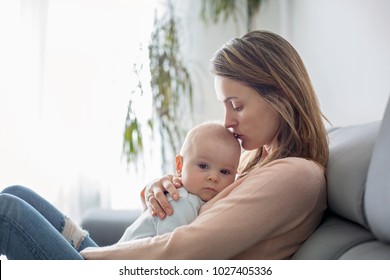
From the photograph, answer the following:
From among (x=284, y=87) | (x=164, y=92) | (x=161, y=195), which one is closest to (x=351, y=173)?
(x=284, y=87)

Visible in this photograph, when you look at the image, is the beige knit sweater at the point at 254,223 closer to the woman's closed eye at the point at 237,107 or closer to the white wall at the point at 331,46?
the woman's closed eye at the point at 237,107

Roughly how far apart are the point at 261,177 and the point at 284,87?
249 millimetres

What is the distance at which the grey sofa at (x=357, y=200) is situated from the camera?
3.00ft

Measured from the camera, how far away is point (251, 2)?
3246mm

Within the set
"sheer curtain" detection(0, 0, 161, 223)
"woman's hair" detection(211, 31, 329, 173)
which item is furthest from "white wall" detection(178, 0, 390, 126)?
"woman's hair" detection(211, 31, 329, 173)

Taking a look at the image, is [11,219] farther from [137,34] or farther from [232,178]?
[137,34]

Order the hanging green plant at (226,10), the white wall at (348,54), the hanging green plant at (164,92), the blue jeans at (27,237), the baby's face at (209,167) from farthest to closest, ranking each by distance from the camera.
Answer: the hanging green plant at (226,10) < the hanging green plant at (164,92) < the white wall at (348,54) < the baby's face at (209,167) < the blue jeans at (27,237)

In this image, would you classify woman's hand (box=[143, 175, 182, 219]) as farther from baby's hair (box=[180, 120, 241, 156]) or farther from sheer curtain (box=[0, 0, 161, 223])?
sheer curtain (box=[0, 0, 161, 223])

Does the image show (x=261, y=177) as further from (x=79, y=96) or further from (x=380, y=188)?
(x=79, y=96)

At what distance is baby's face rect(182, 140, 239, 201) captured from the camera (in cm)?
127

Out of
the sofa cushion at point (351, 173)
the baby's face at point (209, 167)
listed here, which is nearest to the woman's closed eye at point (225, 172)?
the baby's face at point (209, 167)

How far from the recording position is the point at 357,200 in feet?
3.37

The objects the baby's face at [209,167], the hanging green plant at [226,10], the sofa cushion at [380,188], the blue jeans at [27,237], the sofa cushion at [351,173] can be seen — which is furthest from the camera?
the hanging green plant at [226,10]

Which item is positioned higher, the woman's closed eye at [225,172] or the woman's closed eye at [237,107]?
the woman's closed eye at [237,107]
